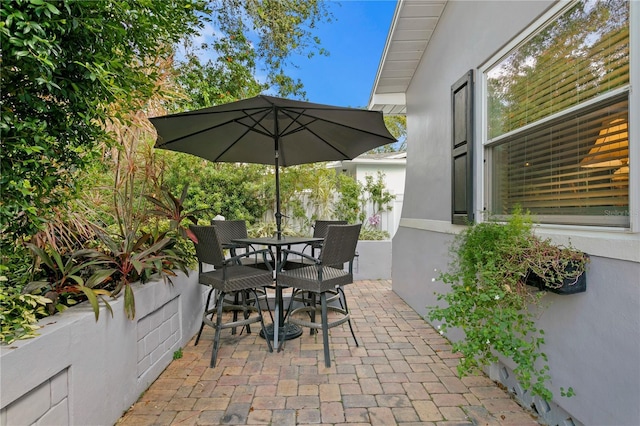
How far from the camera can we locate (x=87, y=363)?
176cm

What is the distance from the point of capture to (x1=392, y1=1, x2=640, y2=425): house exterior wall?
5.16 feet

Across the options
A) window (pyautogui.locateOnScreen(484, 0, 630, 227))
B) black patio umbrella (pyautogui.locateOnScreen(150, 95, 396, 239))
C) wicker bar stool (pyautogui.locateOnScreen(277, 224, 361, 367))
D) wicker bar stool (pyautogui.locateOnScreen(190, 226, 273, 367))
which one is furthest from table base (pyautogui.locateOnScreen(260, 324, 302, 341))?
window (pyautogui.locateOnScreen(484, 0, 630, 227))

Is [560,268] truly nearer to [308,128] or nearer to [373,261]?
[308,128]

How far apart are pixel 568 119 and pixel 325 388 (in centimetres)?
244

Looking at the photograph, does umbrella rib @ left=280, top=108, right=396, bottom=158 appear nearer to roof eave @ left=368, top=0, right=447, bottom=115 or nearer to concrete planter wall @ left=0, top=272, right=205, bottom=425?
roof eave @ left=368, top=0, right=447, bottom=115

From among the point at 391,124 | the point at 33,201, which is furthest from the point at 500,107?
the point at 391,124

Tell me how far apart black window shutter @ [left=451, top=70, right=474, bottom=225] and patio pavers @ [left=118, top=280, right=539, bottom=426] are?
1.34 m

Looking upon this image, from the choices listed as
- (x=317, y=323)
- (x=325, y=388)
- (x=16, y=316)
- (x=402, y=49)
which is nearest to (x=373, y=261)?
(x=317, y=323)

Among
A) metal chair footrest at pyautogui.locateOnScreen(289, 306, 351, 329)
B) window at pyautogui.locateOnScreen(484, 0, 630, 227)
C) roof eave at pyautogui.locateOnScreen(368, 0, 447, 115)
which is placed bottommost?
metal chair footrest at pyautogui.locateOnScreen(289, 306, 351, 329)

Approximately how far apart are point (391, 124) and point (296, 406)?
16910mm

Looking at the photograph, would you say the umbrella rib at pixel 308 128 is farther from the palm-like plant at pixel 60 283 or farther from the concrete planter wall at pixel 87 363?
the palm-like plant at pixel 60 283

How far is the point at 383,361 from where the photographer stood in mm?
2865

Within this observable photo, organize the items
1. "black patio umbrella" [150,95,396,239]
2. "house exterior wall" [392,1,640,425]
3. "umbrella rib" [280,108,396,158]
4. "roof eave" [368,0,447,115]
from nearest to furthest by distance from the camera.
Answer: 1. "house exterior wall" [392,1,640,425]
2. "black patio umbrella" [150,95,396,239]
3. "umbrella rib" [280,108,396,158]
4. "roof eave" [368,0,447,115]

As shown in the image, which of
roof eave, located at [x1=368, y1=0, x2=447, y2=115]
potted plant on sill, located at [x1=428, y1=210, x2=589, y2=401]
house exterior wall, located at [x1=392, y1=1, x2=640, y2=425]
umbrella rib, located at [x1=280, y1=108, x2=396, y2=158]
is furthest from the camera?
roof eave, located at [x1=368, y1=0, x2=447, y2=115]
